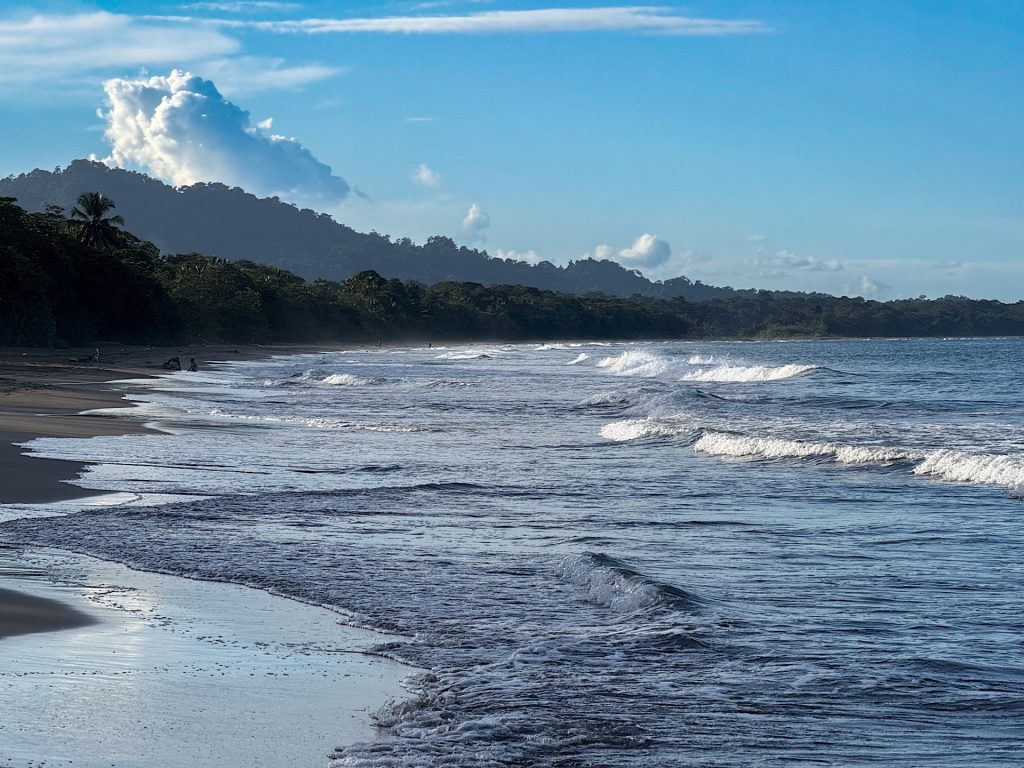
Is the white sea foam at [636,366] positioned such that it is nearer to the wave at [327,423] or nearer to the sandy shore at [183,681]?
the wave at [327,423]

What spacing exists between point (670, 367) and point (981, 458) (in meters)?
45.2

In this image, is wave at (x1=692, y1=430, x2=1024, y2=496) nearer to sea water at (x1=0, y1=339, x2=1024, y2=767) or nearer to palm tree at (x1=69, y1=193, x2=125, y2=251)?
sea water at (x1=0, y1=339, x2=1024, y2=767)

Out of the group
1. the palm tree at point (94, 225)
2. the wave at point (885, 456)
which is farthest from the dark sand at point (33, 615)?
the palm tree at point (94, 225)

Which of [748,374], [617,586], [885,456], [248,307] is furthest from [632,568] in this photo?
[248,307]

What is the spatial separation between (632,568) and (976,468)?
8.06 m

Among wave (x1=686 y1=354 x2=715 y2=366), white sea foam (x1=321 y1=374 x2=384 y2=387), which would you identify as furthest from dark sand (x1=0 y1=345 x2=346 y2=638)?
wave (x1=686 y1=354 x2=715 y2=366)

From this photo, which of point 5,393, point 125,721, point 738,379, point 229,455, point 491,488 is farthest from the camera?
point 738,379

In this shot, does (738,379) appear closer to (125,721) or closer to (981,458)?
(981,458)

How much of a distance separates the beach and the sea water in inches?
10.4

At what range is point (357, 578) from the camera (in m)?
8.36

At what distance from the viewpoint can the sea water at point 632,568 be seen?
5324 millimetres

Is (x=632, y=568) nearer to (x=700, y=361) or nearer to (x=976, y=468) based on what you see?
(x=976, y=468)

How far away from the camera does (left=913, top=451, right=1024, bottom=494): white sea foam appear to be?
14289 mm

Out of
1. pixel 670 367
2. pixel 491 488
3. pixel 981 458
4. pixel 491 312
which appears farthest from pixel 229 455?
pixel 491 312
